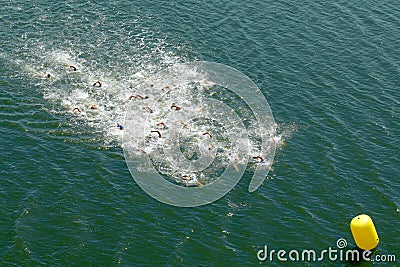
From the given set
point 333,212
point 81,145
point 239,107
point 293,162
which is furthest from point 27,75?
point 333,212

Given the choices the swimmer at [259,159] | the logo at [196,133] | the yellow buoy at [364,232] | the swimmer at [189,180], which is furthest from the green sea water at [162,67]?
the swimmer at [189,180]

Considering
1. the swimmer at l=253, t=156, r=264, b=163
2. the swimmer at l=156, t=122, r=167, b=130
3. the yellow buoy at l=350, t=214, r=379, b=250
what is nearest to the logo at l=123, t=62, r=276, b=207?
the swimmer at l=156, t=122, r=167, b=130

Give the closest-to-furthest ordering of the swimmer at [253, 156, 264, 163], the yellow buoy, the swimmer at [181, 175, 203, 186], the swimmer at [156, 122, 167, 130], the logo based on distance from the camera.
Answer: the yellow buoy < the swimmer at [181, 175, 203, 186] < the logo < the swimmer at [253, 156, 264, 163] < the swimmer at [156, 122, 167, 130]

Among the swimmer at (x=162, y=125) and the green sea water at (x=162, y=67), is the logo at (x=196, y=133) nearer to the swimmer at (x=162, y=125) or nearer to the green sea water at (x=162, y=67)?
the swimmer at (x=162, y=125)

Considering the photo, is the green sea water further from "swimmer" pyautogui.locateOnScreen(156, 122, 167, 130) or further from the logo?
"swimmer" pyautogui.locateOnScreen(156, 122, 167, 130)

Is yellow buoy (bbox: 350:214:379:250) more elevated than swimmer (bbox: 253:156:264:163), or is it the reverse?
swimmer (bbox: 253:156:264:163)

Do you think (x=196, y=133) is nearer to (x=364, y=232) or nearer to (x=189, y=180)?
(x=189, y=180)
